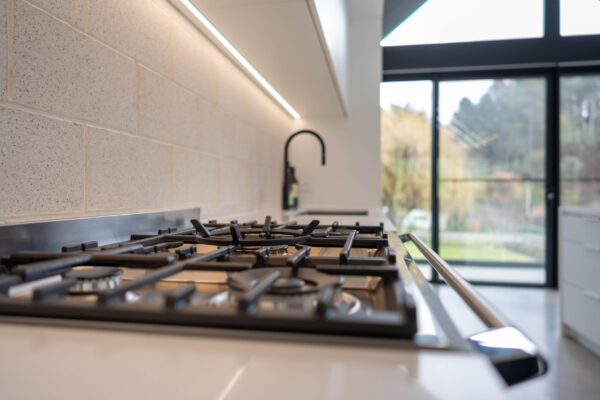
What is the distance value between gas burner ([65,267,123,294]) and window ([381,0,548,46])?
3819 mm

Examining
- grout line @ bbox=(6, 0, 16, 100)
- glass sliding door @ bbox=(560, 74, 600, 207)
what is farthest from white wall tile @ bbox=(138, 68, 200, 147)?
glass sliding door @ bbox=(560, 74, 600, 207)

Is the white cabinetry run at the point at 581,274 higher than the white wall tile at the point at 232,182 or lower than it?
lower

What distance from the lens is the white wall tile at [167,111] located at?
966 mm

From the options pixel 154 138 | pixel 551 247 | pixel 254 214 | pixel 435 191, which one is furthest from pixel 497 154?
pixel 154 138

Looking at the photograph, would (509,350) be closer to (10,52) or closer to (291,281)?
(291,281)

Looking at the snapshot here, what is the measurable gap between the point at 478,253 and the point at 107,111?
3793 millimetres

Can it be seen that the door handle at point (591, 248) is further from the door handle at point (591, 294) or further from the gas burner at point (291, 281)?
the gas burner at point (291, 281)

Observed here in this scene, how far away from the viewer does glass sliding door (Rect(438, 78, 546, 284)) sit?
372 cm

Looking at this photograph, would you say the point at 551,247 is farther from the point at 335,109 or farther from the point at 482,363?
the point at 482,363

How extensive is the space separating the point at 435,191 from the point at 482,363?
3.82 meters

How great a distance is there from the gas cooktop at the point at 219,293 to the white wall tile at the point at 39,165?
112mm

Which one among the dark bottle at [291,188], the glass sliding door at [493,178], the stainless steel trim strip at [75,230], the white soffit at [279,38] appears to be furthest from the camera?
the glass sliding door at [493,178]

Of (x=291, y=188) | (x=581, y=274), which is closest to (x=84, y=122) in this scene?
(x=291, y=188)

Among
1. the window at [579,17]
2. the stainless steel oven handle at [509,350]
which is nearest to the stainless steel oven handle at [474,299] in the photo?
the stainless steel oven handle at [509,350]
